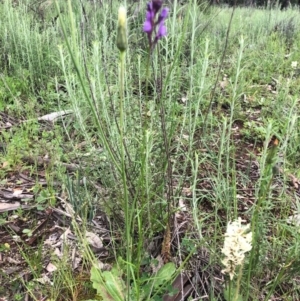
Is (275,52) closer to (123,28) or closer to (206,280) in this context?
(206,280)

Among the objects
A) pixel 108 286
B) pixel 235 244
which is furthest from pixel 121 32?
pixel 108 286

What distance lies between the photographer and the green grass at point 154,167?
131cm

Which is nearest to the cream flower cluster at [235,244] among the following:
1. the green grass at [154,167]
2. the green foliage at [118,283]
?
the green grass at [154,167]

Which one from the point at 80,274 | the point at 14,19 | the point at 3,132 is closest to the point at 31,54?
the point at 14,19

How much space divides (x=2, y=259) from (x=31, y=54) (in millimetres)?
1941

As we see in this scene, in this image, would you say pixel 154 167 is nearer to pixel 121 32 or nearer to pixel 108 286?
pixel 108 286

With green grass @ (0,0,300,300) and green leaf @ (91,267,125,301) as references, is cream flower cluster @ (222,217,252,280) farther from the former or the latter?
green leaf @ (91,267,125,301)

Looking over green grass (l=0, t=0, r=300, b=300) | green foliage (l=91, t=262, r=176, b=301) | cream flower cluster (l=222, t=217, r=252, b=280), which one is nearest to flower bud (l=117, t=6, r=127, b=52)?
green grass (l=0, t=0, r=300, b=300)

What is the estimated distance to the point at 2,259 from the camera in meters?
1.58

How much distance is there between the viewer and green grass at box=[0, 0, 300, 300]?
131 cm

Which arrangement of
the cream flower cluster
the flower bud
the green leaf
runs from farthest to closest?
1. the green leaf
2. the cream flower cluster
3. the flower bud

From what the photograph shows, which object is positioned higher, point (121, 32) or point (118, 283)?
point (121, 32)

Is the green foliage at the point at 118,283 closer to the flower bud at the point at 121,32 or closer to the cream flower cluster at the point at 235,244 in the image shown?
the cream flower cluster at the point at 235,244

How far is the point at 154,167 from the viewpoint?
5.46ft
